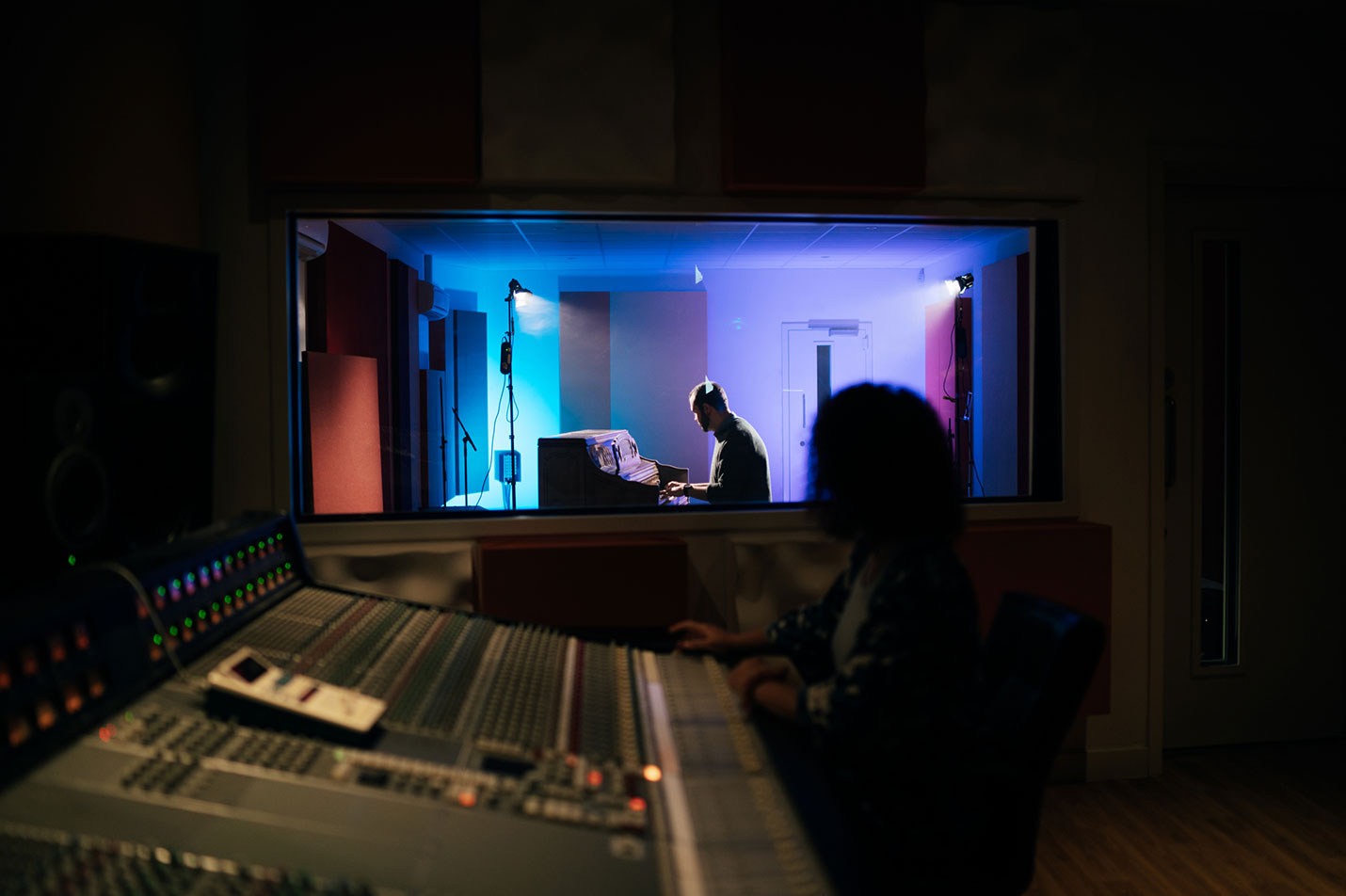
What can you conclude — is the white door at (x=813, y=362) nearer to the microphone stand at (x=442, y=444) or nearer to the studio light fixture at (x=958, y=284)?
the studio light fixture at (x=958, y=284)

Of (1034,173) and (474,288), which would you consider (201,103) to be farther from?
(474,288)

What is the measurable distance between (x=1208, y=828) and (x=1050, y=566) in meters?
0.99

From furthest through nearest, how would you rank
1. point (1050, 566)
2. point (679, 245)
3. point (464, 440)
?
point (679, 245)
point (464, 440)
point (1050, 566)

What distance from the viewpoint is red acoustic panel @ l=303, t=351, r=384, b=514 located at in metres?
3.19

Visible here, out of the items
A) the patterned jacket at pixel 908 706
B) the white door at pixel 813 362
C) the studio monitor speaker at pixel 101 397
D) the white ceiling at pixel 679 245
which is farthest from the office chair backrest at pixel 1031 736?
the white door at pixel 813 362

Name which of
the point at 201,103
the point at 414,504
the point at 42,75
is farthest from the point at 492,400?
the point at 42,75

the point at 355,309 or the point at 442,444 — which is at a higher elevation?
the point at 355,309

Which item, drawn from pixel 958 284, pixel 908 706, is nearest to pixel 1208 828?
pixel 908 706

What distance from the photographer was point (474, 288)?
275 inches

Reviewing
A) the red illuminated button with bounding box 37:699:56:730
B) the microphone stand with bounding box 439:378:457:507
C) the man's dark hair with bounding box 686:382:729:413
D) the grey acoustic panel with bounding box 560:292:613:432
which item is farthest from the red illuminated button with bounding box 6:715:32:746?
the grey acoustic panel with bounding box 560:292:613:432

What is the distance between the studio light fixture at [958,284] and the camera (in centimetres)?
657

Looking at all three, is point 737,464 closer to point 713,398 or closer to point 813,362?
point 713,398

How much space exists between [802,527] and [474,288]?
4.96 meters

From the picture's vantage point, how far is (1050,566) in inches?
112
